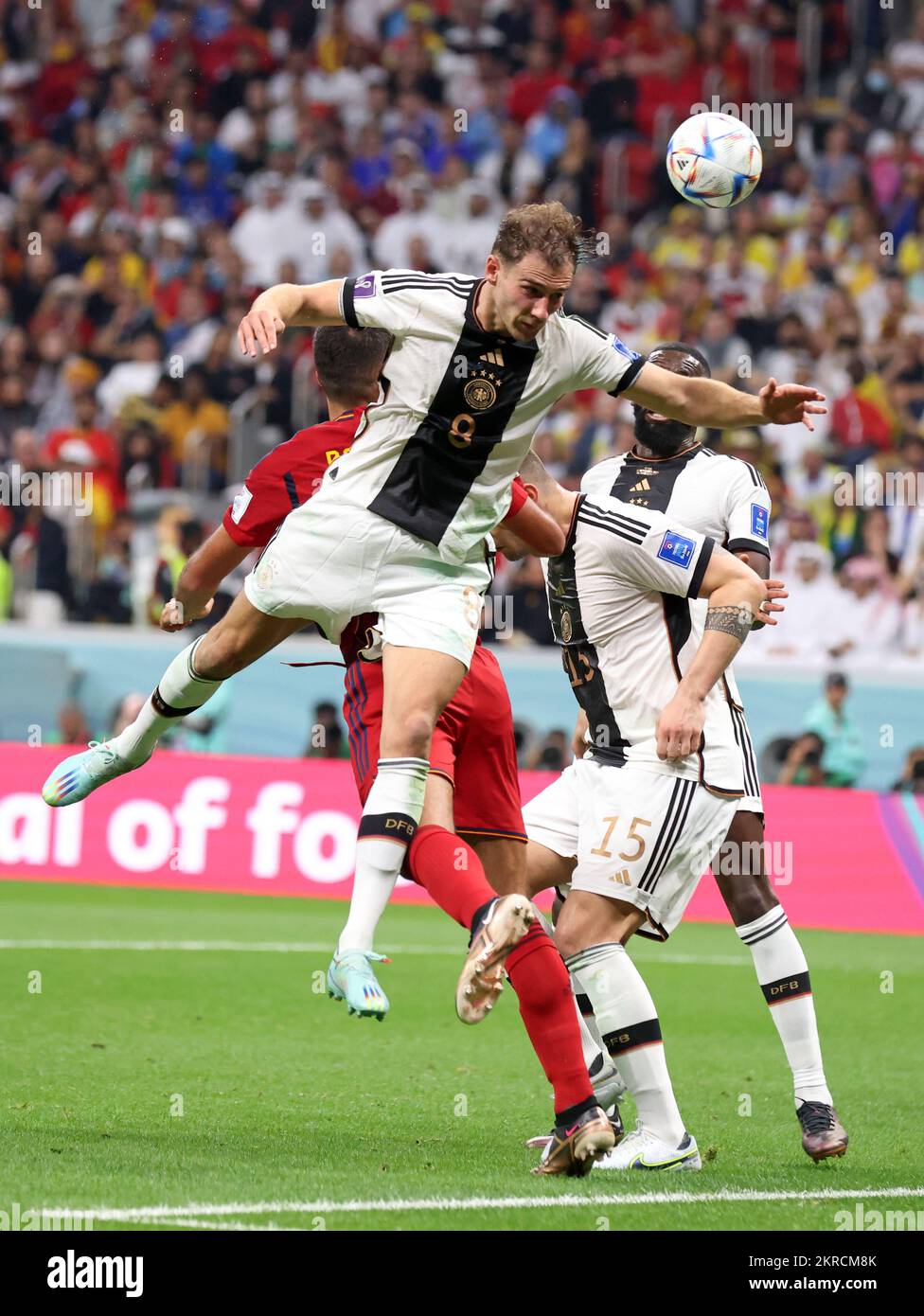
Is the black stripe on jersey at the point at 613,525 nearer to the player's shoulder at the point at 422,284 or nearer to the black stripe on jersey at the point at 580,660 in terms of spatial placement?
the black stripe on jersey at the point at 580,660

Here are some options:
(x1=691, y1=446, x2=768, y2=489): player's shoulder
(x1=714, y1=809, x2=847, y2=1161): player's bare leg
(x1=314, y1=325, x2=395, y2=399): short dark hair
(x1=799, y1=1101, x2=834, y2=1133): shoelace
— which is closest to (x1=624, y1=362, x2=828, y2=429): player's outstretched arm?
(x1=691, y1=446, x2=768, y2=489): player's shoulder

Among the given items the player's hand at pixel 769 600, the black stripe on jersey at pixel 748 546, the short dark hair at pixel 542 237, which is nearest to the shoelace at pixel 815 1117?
the player's hand at pixel 769 600

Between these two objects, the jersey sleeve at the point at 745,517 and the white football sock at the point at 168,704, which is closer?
the white football sock at the point at 168,704

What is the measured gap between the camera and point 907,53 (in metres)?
20.8

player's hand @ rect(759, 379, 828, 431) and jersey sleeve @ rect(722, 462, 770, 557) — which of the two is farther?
jersey sleeve @ rect(722, 462, 770, 557)

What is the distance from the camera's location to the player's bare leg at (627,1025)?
5734 millimetres

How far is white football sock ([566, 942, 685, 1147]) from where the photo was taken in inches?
227

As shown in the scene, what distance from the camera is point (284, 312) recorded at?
5188 millimetres

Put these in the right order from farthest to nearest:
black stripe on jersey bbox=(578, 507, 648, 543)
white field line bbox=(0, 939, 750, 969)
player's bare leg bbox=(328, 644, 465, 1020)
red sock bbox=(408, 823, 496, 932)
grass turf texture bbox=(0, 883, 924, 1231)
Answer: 1. white field line bbox=(0, 939, 750, 969)
2. black stripe on jersey bbox=(578, 507, 648, 543)
3. player's bare leg bbox=(328, 644, 465, 1020)
4. red sock bbox=(408, 823, 496, 932)
5. grass turf texture bbox=(0, 883, 924, 1231)

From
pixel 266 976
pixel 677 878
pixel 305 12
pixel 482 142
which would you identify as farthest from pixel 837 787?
pixel 305 12

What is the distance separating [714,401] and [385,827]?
158cm

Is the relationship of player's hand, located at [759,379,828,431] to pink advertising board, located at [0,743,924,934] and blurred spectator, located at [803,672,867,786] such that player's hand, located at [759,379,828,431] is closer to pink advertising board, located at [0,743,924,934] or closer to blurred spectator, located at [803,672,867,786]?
pink advertising board, located at [0,743,924,934]

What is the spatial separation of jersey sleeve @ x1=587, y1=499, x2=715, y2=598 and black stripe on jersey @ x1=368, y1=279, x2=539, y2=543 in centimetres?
65

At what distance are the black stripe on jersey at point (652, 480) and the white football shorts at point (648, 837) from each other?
3.02 feet
